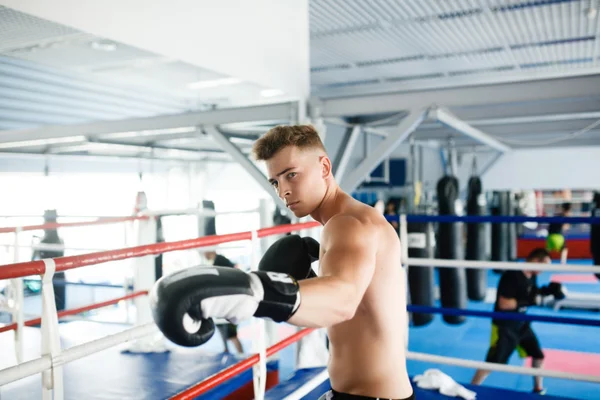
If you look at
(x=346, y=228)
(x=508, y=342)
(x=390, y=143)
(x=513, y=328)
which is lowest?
(x=508, y=342)

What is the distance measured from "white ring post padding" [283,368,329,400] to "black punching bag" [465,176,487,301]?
4099mm

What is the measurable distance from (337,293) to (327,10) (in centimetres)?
445

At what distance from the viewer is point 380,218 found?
3.95 feet

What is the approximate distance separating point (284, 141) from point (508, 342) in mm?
3319

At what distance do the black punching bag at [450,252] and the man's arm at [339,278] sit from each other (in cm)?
385

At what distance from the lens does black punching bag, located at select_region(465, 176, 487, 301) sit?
6.07 meters

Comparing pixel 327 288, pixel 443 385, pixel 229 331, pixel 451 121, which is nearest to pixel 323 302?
pixel 327 288

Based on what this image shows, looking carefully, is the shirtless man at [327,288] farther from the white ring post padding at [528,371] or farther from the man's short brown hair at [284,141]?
the white ring post padding at [528,371]

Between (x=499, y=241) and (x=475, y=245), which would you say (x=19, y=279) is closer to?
(x=475, y=245)

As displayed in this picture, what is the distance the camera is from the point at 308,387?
2326 millimetres

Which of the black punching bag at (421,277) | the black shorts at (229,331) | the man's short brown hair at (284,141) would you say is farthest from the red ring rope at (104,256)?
the black punching bag at (421,277)

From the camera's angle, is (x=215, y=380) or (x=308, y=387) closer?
(x=215, y=380)

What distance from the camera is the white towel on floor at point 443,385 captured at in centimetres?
232

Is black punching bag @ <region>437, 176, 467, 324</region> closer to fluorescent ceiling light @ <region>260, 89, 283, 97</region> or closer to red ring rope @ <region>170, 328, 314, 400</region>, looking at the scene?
fluorescent ceiling light @ <region>260, 89, 283, 97</region>
